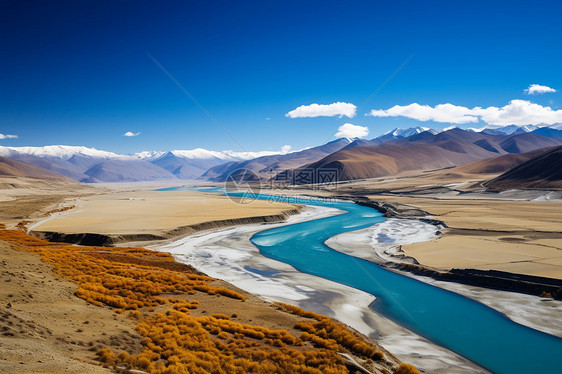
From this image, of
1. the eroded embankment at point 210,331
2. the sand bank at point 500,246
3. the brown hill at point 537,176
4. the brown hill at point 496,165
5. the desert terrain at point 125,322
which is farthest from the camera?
the brown hill at point 496,165

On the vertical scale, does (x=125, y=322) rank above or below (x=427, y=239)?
above

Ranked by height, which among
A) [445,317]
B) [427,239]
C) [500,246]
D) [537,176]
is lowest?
[445,317]

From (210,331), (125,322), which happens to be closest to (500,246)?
(210,331)

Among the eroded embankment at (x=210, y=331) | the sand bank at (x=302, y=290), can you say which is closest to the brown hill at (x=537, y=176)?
the sand bank at (x=302, y=290)

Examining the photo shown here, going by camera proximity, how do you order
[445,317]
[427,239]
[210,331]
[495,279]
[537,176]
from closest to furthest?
1. [210,331]
2. [445,317]
3. [495,279]
4. [427,239]
5. [537,176]

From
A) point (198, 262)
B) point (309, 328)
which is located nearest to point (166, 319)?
point (309, 328)

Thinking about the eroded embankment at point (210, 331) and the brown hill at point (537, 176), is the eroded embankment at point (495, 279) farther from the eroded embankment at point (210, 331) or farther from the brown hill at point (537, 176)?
the brown hill at point (537, 176)

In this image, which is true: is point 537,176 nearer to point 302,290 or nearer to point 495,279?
point 495,279
